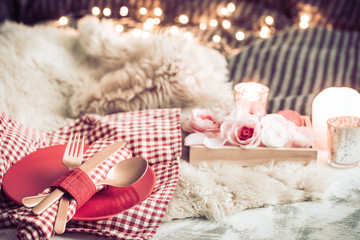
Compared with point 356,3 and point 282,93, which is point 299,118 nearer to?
point 282,93

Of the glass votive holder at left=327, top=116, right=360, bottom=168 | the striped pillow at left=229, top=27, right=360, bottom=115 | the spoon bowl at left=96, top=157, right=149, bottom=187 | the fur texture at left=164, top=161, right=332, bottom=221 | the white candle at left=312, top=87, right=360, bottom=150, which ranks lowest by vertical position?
the fur texture at left=164, top=161, right=332, bottom=221

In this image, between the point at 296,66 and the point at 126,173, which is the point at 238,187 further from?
the point at 296,66

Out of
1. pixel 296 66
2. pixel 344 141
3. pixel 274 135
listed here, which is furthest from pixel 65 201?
pixel 296 66

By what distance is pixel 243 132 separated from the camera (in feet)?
2.43

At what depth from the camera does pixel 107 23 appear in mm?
1135

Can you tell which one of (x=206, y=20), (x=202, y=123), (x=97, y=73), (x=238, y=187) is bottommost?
(x=238, y=187)

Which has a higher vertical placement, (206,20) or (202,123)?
(206,20)

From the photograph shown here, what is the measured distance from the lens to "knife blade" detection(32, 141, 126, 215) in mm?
531

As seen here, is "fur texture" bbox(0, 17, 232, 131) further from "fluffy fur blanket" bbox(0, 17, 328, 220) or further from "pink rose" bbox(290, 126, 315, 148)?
"pink rose" bbox(290, 126, 315, 148)

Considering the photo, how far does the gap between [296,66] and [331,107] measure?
0.61 metres

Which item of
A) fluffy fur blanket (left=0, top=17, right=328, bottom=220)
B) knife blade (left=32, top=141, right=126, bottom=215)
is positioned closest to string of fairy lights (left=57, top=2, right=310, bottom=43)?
fluffy fur blanket (left=0, top=17, right=328, bottom=220)

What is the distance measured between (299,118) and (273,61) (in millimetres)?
614

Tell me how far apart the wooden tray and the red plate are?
14cm

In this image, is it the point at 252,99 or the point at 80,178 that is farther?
the point at 252,99
